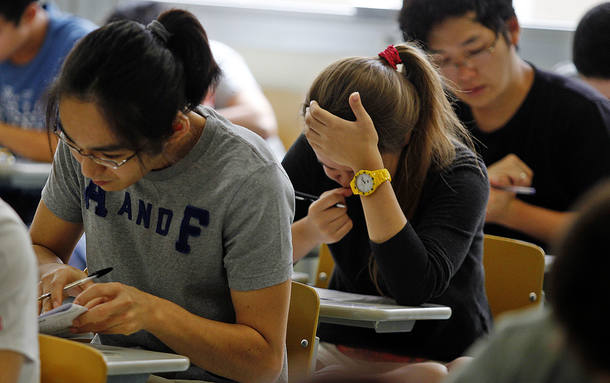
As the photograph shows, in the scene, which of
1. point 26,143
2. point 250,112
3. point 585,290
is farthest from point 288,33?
point 585,290

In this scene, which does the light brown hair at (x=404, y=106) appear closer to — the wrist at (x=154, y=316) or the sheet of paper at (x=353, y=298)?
the sheet of paper at (x=353, y=298)

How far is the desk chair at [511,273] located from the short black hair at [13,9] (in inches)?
74.6

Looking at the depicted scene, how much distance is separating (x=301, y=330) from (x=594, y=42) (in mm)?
1378

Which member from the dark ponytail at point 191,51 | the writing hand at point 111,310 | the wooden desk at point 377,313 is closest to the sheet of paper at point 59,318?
the writing hand at point 111,310

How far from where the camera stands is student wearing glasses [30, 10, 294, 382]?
49.3 inches

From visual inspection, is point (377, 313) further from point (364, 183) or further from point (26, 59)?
point (26, 59)

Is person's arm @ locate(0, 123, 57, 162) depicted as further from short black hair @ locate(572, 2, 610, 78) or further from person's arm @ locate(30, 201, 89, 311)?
short black hair @ locate(572, 2, 610, 78)

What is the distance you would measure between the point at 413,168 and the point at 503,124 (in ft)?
2.21

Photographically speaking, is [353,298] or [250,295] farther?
[353,298]

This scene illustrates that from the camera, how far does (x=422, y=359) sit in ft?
5.73

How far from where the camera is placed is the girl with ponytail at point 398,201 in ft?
5.39

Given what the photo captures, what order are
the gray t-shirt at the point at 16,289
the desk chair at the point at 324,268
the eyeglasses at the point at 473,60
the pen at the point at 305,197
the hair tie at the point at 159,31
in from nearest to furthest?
the gray t-shirt at the point at 16,289 → the hair tie at the point at 159,31 → the pen at the point at 305,197 → the desk chair at the point at 324,268 → the eyeglasses at the point at 473,60

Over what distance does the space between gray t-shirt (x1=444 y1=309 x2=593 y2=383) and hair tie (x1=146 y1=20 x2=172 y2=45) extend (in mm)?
799

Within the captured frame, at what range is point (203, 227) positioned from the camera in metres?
1.37
